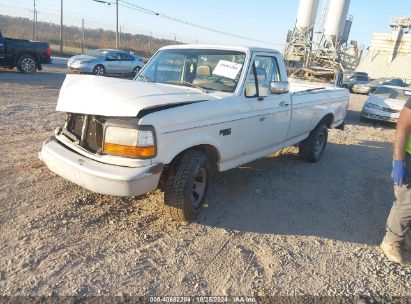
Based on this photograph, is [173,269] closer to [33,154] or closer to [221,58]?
[221,58]

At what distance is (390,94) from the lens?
13.2 meters

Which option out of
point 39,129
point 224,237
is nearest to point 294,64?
point 39,129

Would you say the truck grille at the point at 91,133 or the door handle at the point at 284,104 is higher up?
the door handle at the point at 284,104

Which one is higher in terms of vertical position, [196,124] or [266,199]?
[196,124]

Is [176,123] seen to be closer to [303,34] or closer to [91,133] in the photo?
[91,133]

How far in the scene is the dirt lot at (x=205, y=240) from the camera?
295cm

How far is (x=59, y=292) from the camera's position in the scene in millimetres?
2697

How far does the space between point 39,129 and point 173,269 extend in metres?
5.04

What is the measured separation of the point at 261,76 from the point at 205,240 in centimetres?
235

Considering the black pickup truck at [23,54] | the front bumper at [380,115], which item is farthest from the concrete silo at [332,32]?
the black pickup truck at [23,54]

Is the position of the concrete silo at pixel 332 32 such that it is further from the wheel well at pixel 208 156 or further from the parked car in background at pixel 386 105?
the wheel well at pixel 208 156

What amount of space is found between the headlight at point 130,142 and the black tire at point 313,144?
4043 mm

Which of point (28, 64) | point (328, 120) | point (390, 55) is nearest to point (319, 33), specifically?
point (390, 55)

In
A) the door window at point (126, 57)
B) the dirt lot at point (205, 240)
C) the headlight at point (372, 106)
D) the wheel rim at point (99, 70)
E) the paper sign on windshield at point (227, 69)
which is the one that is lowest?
the dirt lot at point (205, 240)
